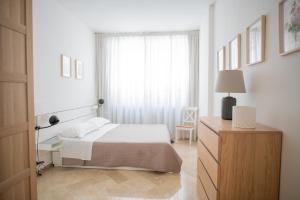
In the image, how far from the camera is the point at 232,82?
68.9 inches

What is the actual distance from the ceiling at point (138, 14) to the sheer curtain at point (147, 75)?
30 centimetres

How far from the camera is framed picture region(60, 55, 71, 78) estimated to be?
3.41 m

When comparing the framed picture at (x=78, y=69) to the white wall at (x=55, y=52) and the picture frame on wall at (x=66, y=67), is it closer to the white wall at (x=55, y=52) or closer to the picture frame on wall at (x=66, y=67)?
the white wall at (x=55, y=52)

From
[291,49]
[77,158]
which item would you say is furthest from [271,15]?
[77,158]

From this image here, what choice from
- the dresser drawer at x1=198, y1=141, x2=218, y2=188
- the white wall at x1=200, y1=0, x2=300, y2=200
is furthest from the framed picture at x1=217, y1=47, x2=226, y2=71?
the dresser drawer at x1=198, y1=141, x2=218, y2=188

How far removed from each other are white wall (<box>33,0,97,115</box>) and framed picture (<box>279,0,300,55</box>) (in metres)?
2.91

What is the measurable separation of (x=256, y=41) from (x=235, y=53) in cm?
52

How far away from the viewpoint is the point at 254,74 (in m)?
1.79

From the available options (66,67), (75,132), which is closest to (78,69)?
(66,67)

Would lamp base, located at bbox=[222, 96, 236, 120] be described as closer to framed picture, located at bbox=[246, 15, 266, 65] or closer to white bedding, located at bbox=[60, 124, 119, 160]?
framed picture, located at bbox=[246, 15, 266, 65]

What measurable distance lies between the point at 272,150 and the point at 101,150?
227cm

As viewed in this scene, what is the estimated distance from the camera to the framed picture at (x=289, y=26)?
119 centimetres

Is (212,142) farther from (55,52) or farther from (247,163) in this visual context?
(55,52)

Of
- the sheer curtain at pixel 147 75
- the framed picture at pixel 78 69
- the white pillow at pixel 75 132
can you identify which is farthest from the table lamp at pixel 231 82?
the framed picture at pixel 78 69
